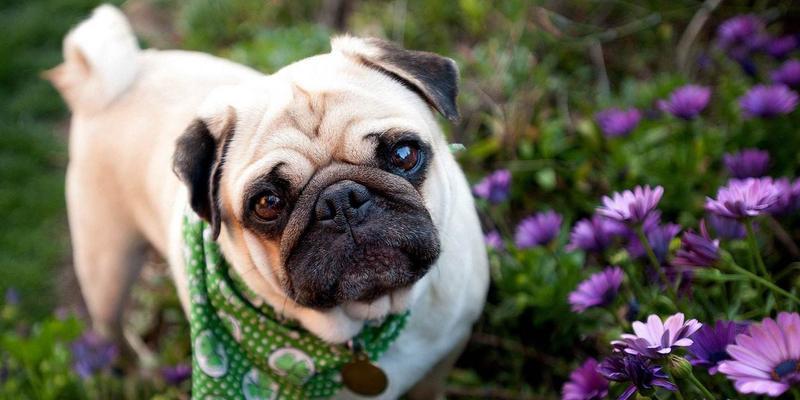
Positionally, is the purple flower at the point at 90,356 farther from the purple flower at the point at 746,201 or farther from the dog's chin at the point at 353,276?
the purple flower at the point at 746,201

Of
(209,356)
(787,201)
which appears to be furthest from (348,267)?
(787,201)

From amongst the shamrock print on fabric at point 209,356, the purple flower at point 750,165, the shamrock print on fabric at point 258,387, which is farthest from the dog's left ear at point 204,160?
the purple flower at point 750,165

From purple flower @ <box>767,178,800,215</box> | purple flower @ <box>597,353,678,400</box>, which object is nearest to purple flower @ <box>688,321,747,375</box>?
purple flower @ <box>597,353,678,400</box>

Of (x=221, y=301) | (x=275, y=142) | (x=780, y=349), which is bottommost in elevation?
(x=221, y=301)

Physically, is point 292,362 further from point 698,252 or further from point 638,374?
point 698,252

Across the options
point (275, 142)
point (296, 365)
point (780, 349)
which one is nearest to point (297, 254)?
point (275, 142)

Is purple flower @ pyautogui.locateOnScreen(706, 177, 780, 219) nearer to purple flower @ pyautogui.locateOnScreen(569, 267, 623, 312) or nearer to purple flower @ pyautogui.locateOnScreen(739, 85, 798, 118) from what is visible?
purple flower @ pyautogui.locateOnScreen(569, 267, 623, 312)

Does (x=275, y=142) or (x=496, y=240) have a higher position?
(x=275, y=142)

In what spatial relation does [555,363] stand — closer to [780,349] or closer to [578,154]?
[578,154]
